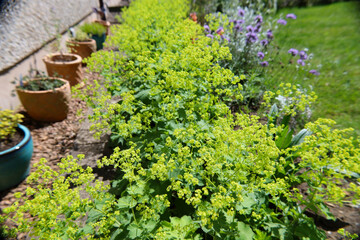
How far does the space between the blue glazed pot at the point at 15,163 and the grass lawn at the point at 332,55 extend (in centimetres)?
360

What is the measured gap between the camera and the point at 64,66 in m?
4.67

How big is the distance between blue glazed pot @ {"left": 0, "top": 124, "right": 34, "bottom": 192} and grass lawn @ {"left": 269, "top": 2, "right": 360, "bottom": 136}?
11.8ft

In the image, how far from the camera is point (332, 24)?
9148 millimetres

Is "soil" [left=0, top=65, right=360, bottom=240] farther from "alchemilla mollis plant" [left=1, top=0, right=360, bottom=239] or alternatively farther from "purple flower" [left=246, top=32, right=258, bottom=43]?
"purple flower" [left=246, top=32, right=258, bottom=43]

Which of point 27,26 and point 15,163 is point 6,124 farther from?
Answer: point 27,26

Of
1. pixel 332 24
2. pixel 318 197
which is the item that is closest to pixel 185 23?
pixel 318 197

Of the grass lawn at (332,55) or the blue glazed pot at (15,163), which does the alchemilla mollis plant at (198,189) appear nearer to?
the blue glazed pot at (15,163)

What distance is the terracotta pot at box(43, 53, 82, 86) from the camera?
466 centimetres

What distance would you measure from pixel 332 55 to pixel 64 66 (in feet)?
21.7

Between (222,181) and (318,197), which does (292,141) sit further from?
(222,181)

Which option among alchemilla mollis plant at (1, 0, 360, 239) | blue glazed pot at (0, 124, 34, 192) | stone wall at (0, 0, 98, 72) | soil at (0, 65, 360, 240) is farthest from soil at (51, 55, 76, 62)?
alchemilla mollis plant at (1, 0, 360, 239)

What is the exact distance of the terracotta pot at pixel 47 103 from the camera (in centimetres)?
377

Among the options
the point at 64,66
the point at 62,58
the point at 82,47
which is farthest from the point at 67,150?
the point at 82,47

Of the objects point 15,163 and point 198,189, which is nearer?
point 198,189
